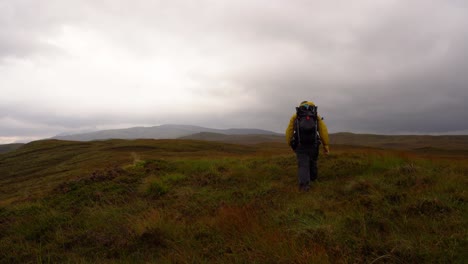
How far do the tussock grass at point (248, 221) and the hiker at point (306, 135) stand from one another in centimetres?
73

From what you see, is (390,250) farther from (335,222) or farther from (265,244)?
(265,244)

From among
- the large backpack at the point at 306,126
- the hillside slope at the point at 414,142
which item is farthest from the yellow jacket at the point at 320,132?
the hillside slope at the point at 414,142

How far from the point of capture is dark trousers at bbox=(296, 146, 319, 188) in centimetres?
797

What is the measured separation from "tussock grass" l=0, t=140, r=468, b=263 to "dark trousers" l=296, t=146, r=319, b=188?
13.0 inches

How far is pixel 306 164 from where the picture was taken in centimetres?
820

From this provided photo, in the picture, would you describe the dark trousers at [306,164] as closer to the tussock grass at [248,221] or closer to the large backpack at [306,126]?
the large backpack at [306,126]

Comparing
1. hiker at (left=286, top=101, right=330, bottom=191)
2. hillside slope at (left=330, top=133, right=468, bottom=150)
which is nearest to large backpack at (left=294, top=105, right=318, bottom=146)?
hiker at (left=286, top=101, right=330, bottom=191)

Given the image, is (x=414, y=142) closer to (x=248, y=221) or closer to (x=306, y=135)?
(x=306, y=135)

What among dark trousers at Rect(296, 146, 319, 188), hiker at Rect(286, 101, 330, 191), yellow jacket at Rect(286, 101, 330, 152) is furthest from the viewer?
yellow jacket at Rect(286, 101, 330, 152)

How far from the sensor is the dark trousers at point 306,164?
26.1 ft

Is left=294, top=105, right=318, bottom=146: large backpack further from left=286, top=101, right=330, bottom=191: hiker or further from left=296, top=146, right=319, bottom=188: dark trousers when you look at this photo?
left=296, top=146, right=319, bottom=188: dark trousers

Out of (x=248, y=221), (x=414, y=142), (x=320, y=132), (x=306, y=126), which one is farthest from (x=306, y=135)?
(x=414, y=142)

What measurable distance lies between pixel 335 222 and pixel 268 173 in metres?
5.42

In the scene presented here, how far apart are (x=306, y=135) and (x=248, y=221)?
4.18 metres
